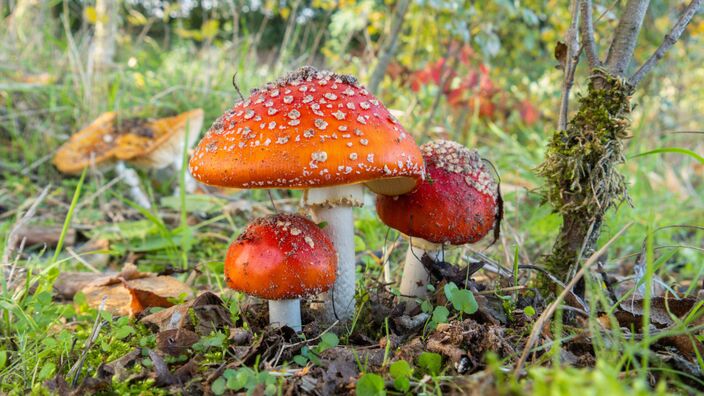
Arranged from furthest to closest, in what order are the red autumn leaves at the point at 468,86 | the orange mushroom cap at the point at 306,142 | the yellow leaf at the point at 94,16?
the red autumn leaves at the point at 468,86, the yellow leaf at the point at 94,16, the orange mushroom cap at the point at 306,142

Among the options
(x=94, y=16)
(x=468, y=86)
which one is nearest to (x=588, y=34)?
(x=468, y=86)

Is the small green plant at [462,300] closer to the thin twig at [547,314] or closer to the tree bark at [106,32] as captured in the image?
the thin twig at [547,314]

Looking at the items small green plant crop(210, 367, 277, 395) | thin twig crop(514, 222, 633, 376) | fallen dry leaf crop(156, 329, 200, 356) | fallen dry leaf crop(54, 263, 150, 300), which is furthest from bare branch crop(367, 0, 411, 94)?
small green plant crop(210, 367, 277, 395)

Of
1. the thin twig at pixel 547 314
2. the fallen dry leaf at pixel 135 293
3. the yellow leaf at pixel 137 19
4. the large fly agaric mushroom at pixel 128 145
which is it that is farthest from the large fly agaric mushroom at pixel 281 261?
the yellow leaf at pixel 137 19

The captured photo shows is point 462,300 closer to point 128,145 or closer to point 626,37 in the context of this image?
point 626,37

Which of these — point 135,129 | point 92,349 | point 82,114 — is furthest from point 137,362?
point 82,114

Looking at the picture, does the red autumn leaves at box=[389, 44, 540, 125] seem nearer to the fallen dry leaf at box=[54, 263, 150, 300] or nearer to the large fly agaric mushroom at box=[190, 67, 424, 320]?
the large fly agaric mushroom at box=[190, 67, 424, 320]
